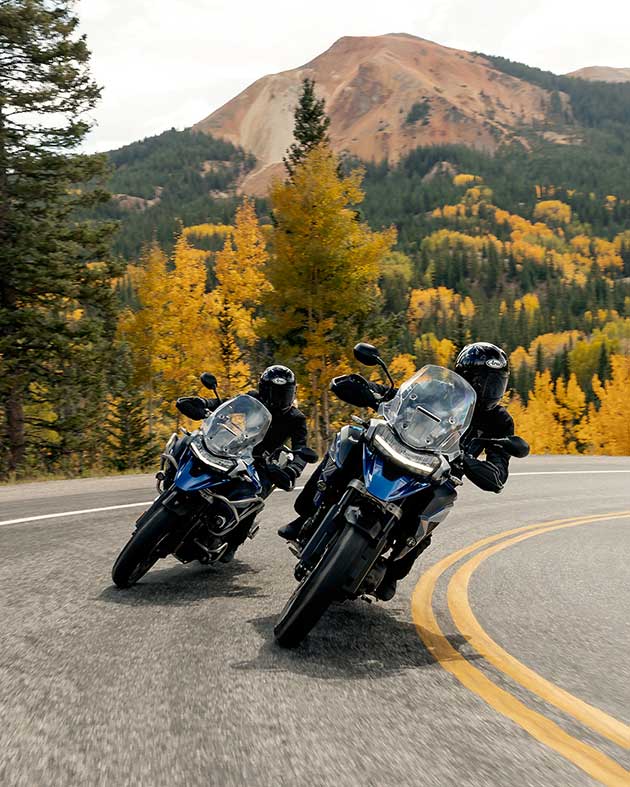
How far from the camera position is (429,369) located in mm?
5668

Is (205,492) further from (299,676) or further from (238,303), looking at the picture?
(238,303)

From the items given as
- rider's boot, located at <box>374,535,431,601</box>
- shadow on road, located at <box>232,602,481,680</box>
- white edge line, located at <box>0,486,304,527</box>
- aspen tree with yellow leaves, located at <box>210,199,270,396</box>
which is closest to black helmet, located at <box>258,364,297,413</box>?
shadow on road, located at <box>232,602,481,680</box>

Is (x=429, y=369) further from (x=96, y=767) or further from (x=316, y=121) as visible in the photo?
(x=316, y=121)

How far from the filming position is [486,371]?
586cm

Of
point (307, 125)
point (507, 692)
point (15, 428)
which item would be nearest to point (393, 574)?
point (507, 692)

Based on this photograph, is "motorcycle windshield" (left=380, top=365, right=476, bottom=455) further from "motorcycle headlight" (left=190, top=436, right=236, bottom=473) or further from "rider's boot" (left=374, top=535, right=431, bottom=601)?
"motorcycle headlight" (left=190, top=436, right=236, bottom=473)

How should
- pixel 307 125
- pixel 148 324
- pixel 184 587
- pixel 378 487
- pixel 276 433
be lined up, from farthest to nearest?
1. pixel 148 324
2. pixel 307 125
3. pixel 276 433
4. pixel 184 587
5. pixel 378 487

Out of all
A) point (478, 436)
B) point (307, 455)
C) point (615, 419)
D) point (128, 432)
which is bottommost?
point (615, 419)

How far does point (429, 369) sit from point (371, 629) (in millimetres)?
1864

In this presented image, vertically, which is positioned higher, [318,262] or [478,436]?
[478,436]

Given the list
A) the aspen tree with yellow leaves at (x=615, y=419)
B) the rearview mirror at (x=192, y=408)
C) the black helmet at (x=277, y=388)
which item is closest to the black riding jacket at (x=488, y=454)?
the black helmet at (x=277, y=388)

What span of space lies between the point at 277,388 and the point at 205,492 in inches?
64.7

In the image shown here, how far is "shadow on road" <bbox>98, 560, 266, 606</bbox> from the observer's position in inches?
227

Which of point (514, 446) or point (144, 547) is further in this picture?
point (144, 547)
